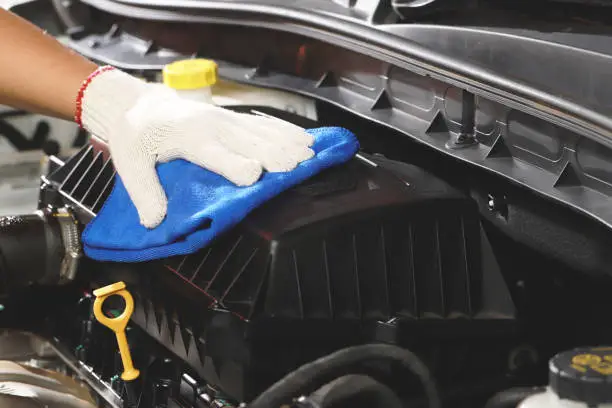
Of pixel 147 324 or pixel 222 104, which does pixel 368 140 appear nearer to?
pixel 222 104

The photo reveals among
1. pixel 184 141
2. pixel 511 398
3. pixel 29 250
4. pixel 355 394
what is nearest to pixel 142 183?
pixel 184 141

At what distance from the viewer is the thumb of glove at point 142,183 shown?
1220mm

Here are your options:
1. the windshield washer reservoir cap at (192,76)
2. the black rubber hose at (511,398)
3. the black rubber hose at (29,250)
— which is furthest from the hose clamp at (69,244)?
the black rubber hose at (511,398)

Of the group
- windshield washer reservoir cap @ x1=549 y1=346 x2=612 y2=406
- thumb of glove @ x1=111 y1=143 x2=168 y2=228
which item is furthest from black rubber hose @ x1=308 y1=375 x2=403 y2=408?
thumb of glove @ x1=111 y1=143 x2=168 y2=228

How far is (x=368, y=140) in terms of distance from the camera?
1493mm

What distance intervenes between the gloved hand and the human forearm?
0.11 meters

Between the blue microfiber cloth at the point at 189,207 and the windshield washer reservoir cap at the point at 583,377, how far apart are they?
456 mm

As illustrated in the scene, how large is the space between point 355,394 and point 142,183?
0.44 meters

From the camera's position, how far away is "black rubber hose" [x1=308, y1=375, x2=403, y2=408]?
99cm

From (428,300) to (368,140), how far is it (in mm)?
421

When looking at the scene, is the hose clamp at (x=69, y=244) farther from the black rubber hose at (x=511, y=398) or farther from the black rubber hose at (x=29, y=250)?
the black rubber hose at (x=511, y=398)

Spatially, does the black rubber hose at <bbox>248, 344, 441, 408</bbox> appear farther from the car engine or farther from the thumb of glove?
the thumb of glove

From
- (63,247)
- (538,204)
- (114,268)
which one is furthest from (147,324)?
(538,204)

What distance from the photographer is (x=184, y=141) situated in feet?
4.05
